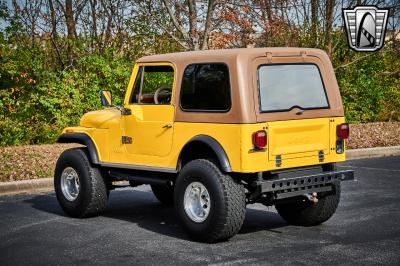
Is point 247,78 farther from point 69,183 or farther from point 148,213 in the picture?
point 69,183

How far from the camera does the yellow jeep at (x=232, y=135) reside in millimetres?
7285

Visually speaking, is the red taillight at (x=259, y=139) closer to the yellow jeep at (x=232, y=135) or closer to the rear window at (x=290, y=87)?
the yellow jeep at (x=232, y=135)

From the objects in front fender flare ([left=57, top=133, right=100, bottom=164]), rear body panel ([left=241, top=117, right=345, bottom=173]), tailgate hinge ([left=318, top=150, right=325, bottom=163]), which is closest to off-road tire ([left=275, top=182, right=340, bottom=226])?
tailgate hinge ([left=318, top=150, right=325, bottom=163])

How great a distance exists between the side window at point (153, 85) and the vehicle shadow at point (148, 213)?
4.87 feet

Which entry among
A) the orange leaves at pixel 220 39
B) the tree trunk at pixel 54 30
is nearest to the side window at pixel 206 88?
the orange leaves at pixel 220 39

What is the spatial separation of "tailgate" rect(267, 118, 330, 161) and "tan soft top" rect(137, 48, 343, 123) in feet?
0.25

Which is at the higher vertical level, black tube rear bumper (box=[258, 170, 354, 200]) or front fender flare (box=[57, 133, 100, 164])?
front fender flare (box=[57, 133, 100, 164])

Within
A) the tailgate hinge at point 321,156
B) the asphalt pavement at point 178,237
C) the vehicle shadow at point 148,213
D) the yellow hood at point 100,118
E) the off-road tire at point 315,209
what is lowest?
the vehicle shadow at point 148,213

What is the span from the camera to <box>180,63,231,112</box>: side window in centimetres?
754

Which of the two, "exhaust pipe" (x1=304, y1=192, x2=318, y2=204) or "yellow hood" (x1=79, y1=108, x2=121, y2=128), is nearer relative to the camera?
"exhaust pipe" (x1=304, y1=192, x2=318, y2=204)

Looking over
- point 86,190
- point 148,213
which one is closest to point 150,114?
point 86,190

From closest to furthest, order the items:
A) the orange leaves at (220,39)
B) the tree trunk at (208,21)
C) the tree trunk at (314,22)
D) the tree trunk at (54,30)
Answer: the tree trunk at (208,21)
the orange leaves at (220,39)
the tree trunk at (54,30)
the tree trunk at (314,22)

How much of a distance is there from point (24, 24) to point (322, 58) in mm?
12652

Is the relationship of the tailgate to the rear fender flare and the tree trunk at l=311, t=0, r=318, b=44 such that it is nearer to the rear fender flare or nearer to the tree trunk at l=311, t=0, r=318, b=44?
the rear fender flare
